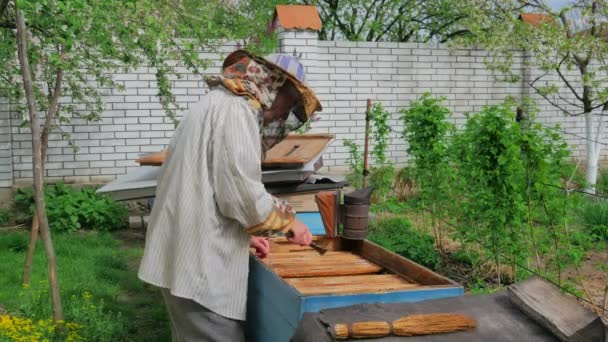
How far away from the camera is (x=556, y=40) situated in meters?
8.62

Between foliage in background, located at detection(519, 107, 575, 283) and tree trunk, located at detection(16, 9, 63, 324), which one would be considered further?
foliage in background, located at detection(519, 107, 575, 283)

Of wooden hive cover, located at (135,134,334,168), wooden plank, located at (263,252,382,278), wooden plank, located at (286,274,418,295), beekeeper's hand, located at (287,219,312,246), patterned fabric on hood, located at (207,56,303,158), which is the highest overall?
patterned fabric on hood, located at (207,56,303,158)

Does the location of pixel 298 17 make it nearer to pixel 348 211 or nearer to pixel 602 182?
pixel 602 182

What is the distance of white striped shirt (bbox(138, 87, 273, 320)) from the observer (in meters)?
2.61

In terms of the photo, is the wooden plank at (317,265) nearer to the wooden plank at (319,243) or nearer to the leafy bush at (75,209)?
the wooden plank at (319,243)

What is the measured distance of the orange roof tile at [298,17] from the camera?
9305 millimetres

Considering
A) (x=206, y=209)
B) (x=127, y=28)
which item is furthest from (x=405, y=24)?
(x=206, y=209)

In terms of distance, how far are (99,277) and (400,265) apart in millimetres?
3609

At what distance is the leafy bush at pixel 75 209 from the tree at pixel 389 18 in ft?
26.9

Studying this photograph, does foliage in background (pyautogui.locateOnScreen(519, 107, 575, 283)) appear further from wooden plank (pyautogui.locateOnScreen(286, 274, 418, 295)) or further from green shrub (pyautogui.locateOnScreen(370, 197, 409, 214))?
green shrub (pyautogui.locateOnScreen(370, 197, 409, 214))

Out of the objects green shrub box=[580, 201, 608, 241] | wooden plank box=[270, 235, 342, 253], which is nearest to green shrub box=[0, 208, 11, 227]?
wooden plank box=[270, 235, 342, 253]

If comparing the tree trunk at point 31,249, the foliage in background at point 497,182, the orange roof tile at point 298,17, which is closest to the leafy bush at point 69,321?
the tree trunk at point 31,249

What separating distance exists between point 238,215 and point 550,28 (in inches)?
289

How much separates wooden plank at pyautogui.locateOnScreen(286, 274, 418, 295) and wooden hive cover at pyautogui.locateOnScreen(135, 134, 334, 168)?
267 cm
